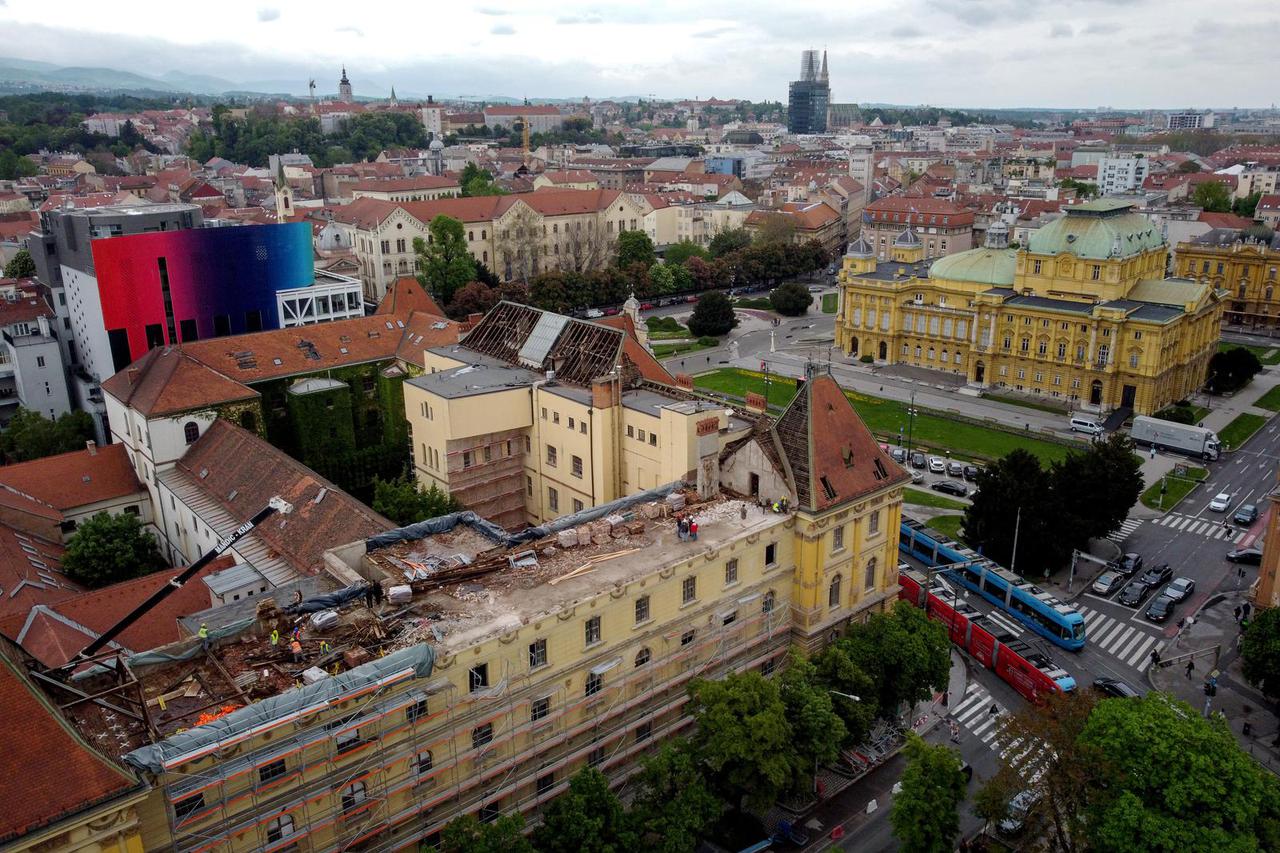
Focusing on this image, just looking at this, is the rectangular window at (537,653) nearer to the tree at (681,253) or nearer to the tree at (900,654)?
the tree at (900,654)

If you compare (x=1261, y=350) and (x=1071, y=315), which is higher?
(x=1071, y=315)

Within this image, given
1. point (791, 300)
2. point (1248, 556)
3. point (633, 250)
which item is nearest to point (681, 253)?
point (633, 250)

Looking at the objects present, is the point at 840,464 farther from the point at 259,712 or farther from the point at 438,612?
the point at 259,712

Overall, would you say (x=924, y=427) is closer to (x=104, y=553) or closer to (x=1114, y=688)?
(x=1114, y=688)

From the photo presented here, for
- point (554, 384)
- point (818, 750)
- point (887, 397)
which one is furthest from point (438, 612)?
point (887, 397)

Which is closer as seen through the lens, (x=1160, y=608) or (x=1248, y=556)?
(x=1160, y=608)
